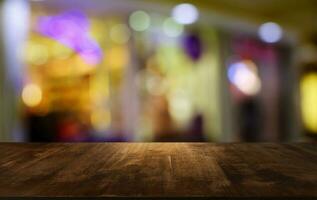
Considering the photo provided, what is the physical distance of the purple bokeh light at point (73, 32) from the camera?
413 cm

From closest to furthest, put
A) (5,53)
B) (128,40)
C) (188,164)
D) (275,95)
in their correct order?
(188,164), (5,53), (128,40), (275,95)

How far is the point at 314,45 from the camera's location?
5.49 metres

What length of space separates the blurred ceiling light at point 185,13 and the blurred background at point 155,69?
0.04 ft

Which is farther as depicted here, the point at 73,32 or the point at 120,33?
the point at 120,33

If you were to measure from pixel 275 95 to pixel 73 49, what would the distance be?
113 inches

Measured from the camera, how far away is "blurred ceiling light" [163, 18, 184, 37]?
4.64m

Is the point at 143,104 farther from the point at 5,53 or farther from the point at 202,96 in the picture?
the point at 5,53

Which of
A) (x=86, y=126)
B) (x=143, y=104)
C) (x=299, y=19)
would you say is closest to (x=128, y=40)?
(x=143, y=104)

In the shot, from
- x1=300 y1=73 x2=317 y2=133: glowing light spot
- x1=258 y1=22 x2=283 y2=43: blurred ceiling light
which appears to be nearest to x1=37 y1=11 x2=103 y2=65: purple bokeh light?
x1=258 y1=22 x2=283 y2=43: blurred ceiling light

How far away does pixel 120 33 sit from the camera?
14.3 ft

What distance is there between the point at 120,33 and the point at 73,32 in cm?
47

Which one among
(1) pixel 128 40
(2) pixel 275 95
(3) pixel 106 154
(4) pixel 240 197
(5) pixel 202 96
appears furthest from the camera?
(2) pixel 275 95

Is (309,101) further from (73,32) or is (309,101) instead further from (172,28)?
(73,32)

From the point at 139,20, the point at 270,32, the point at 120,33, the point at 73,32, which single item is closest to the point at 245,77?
the point at 270,32
